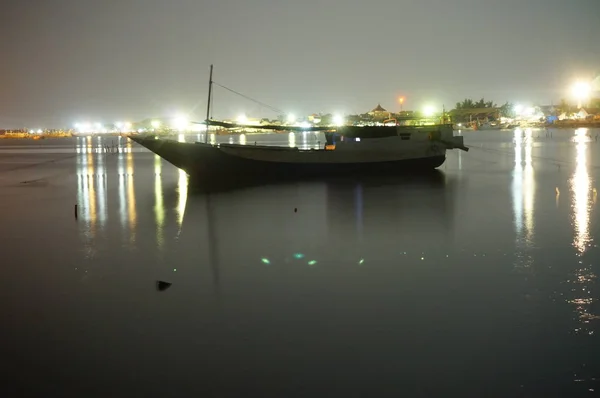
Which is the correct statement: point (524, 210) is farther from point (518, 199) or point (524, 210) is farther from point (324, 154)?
point (324, 154)

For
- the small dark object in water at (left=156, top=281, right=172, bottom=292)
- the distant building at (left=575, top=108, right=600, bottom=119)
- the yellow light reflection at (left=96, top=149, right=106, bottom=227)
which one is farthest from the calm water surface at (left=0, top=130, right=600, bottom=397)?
the distant building at (left=575, top=108, right=600, bottom=119)

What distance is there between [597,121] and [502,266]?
178 m

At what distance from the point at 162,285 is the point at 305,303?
2752mm

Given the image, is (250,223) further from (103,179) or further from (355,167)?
(103,179)

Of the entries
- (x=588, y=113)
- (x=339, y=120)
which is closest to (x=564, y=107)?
(x=588, y=113)

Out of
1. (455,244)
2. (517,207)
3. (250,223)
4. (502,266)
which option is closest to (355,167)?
(517,207)

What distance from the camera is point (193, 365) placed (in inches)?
261

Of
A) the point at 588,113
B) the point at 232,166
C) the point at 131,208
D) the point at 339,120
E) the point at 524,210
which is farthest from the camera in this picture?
the point at 588,113

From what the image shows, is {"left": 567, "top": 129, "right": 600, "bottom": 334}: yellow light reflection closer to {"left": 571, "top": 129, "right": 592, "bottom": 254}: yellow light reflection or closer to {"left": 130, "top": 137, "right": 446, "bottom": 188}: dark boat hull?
{"left": 571, "top": 129, "right": 592, "bottom": 254}: yellow light reflection

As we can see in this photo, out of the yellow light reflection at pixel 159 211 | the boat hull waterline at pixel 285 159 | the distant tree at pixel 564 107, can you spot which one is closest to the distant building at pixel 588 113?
the distant tree at pixel 564 107

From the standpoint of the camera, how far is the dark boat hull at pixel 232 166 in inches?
1227

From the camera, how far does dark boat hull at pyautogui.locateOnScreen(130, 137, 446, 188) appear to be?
102ft

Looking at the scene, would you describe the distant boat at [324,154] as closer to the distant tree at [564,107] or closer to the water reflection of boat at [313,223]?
the water reflection of boat at [313,223]

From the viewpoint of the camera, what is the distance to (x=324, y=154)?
32.6m
